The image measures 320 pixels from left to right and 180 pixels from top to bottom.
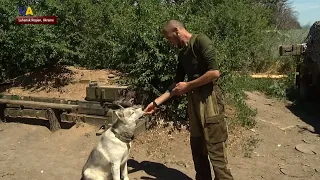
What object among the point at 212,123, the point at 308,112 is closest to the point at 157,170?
the point at 212,123

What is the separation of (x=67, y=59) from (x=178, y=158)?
494cm

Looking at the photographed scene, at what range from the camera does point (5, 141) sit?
24.6ft

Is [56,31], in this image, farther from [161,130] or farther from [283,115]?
[283,115]

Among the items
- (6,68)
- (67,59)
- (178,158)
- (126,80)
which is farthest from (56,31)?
(178,158)

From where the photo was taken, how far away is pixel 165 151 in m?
6.31

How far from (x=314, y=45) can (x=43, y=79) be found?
6830mm

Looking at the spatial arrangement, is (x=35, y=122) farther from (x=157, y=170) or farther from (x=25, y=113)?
(x=157, y=170)

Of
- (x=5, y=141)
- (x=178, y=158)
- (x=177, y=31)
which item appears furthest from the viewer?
(x=5, y=141)

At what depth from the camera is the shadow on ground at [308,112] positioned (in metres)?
7.95

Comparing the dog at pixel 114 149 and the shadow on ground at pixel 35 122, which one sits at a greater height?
the dog at pixel 114 149

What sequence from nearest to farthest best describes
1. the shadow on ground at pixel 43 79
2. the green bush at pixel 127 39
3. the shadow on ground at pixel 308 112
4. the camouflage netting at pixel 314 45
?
the green bush at pixel 127 39
the shadow on ground at pixel 308 112
the camouflage netting at pixel 314 45
the shadow on ground at pixel 43 79

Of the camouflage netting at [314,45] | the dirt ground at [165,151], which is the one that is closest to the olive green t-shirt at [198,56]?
the dirt ground at [165,151]
